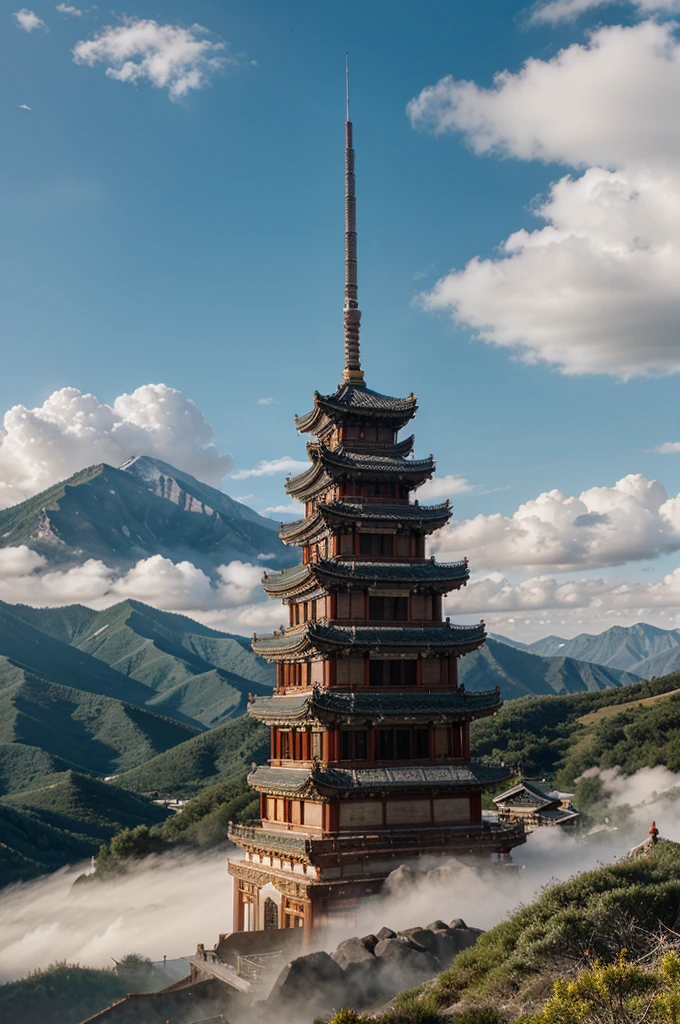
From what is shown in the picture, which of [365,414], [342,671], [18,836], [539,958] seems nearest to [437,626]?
[342,671]

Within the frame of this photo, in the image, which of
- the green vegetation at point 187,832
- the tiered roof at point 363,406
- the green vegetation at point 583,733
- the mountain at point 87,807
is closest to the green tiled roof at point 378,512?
the tiered roof at point 363,406

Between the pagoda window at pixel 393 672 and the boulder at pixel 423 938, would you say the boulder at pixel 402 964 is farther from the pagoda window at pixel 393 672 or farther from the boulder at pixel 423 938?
the pagoda window at pixel 393 672

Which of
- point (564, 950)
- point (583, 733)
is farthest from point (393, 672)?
point (583, 733)

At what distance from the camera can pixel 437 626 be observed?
4306 centimetres

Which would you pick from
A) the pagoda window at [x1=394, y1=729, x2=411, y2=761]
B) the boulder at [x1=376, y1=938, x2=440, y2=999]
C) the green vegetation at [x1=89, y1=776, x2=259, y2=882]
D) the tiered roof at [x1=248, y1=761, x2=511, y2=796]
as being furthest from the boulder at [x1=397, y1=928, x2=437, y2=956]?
the green vegetation at [x1=89, y1=776, x2=259, y2=882]

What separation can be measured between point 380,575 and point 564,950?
783 inches

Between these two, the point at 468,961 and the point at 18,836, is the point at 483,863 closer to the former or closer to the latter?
the point at 468,961

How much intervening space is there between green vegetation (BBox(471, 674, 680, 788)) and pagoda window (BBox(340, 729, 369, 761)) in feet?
198

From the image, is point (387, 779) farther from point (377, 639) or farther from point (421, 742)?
point (377, 639)

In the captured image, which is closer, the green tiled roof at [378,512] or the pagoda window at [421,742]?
the pagoda window at [421,742]

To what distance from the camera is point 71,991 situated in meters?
54.5

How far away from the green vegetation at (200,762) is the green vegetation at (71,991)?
306 feet

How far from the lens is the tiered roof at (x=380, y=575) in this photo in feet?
135

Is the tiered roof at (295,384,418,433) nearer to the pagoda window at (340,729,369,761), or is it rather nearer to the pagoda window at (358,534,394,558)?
the pagoda window at (358,534,394,558)
